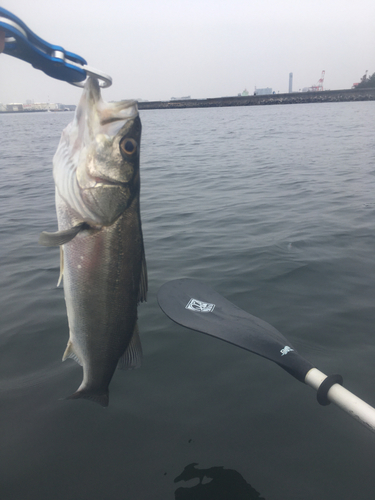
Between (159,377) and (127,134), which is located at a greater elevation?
(127,134)

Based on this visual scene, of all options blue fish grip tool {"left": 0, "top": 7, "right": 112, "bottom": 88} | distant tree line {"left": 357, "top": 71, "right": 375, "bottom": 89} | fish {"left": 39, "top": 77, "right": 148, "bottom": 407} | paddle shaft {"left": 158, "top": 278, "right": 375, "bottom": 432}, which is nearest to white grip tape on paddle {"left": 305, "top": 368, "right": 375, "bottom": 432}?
paddle shaft {"left": 158, "top": 278, "right": 375, "bottom": 432}

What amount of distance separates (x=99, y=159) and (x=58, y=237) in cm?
48

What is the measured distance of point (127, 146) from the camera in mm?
1926

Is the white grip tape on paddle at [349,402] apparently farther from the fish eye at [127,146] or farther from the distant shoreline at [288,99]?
the distant shoreline at [288,99]

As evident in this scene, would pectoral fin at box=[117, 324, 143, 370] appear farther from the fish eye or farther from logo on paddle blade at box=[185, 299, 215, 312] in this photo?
logo on paddle blade at box=[185, 299, 215, 312]

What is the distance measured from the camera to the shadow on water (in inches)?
97.8

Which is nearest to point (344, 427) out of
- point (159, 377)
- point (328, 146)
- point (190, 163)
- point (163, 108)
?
point (159, 377)

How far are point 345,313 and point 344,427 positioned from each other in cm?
183

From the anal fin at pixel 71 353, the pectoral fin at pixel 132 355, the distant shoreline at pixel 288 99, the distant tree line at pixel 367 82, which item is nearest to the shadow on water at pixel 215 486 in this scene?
the pectoral fin at pixel 132 355

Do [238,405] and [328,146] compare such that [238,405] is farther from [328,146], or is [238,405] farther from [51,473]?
[328,146]

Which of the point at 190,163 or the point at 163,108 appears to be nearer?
the point at 190,163

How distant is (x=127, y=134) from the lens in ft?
6.32

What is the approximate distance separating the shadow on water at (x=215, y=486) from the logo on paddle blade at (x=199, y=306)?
1320 millimetres

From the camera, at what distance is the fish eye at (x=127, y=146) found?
1.92 meters
